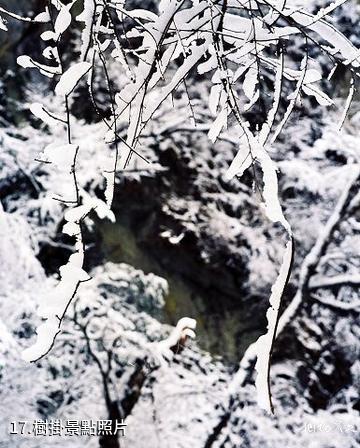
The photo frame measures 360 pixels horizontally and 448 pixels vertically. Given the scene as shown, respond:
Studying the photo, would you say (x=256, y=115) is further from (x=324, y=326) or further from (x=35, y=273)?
(x=35, y=273)

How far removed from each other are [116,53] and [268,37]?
247mm

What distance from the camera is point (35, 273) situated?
2590mm

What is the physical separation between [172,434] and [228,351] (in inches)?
39.4

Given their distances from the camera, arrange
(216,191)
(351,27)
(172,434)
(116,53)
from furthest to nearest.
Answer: (351,27)
(216,191)
(172,434)
(116,53)

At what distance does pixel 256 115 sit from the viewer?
4.33 meters

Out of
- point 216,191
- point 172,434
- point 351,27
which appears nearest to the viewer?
point 172,434

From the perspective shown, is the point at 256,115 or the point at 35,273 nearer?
the point at 35,273

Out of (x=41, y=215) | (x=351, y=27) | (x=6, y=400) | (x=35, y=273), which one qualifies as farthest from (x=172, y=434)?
(x=351, y=27)

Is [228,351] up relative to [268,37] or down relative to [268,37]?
down

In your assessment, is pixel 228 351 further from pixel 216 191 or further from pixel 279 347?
pixel 216 191

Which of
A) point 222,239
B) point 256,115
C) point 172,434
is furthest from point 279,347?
point 256,115

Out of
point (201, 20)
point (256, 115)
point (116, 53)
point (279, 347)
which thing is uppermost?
point (201, 20)

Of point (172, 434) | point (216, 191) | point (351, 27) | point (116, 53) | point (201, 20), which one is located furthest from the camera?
point (351, 27)

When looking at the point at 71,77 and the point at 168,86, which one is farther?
the point at 168,86
